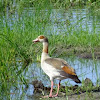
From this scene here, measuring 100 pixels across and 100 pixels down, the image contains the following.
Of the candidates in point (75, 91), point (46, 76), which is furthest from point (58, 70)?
point (46, 76)

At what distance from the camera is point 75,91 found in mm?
6711

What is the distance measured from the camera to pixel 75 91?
6711mm

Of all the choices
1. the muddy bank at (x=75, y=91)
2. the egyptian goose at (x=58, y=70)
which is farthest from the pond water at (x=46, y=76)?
the egyptian goose at (x=58, y=70)

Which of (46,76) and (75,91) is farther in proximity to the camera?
(46,76)

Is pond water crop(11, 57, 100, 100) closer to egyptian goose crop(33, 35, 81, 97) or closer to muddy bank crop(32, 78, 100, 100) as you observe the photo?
muddy bank crop(32, 78, 100, 100)

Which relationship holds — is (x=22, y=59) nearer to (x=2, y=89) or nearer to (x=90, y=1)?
(x=2, y=89)

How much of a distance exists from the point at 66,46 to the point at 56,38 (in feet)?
1.20

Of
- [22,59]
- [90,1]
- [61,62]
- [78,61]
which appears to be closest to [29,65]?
[22,59]

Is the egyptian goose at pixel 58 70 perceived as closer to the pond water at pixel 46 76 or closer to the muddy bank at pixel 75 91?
the muddy bank at pixel 75 91

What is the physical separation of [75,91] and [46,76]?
1377 mm

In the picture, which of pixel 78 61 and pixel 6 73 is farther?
pixel 78 61

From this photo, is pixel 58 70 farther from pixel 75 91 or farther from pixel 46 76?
pixel 46 76

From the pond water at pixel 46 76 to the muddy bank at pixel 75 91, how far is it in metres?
0.12

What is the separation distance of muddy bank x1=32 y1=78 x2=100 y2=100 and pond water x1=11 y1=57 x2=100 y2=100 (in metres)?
0.12
